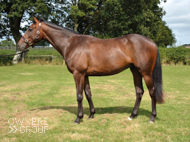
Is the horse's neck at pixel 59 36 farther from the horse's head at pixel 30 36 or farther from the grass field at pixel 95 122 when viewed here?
the grass field at pixel 95 122

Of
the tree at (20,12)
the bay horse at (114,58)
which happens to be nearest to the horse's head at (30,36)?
the bay horse at (114,58)

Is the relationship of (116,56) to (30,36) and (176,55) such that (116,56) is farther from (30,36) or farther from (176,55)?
(176,55)

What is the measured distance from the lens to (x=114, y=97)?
27.3 feet

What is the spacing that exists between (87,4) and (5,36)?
11810 mm

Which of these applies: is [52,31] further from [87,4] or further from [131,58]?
[87,4]

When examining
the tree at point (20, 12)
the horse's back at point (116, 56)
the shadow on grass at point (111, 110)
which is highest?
the tree at point (20, 12)

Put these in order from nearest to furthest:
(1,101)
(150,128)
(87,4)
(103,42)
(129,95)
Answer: (150,128) < (103,42) < (1,101) < (129,95) < (87,4)

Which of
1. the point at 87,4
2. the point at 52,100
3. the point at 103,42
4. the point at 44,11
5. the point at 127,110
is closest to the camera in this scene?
the point at 103,42

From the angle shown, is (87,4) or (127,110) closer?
(127,110)

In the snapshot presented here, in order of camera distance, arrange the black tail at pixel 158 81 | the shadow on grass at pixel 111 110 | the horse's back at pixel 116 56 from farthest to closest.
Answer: the shadow on grass at pixel 111 110 → the black tail at pixel 158 81 → the horse's back at pixel 116 56

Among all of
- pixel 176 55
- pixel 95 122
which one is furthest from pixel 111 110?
pixel 176 55

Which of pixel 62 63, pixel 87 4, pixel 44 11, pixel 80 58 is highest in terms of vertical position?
pixel 87 4

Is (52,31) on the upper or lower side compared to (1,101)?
upper

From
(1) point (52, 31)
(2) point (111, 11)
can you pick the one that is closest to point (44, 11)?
(2) point (111, 11)
